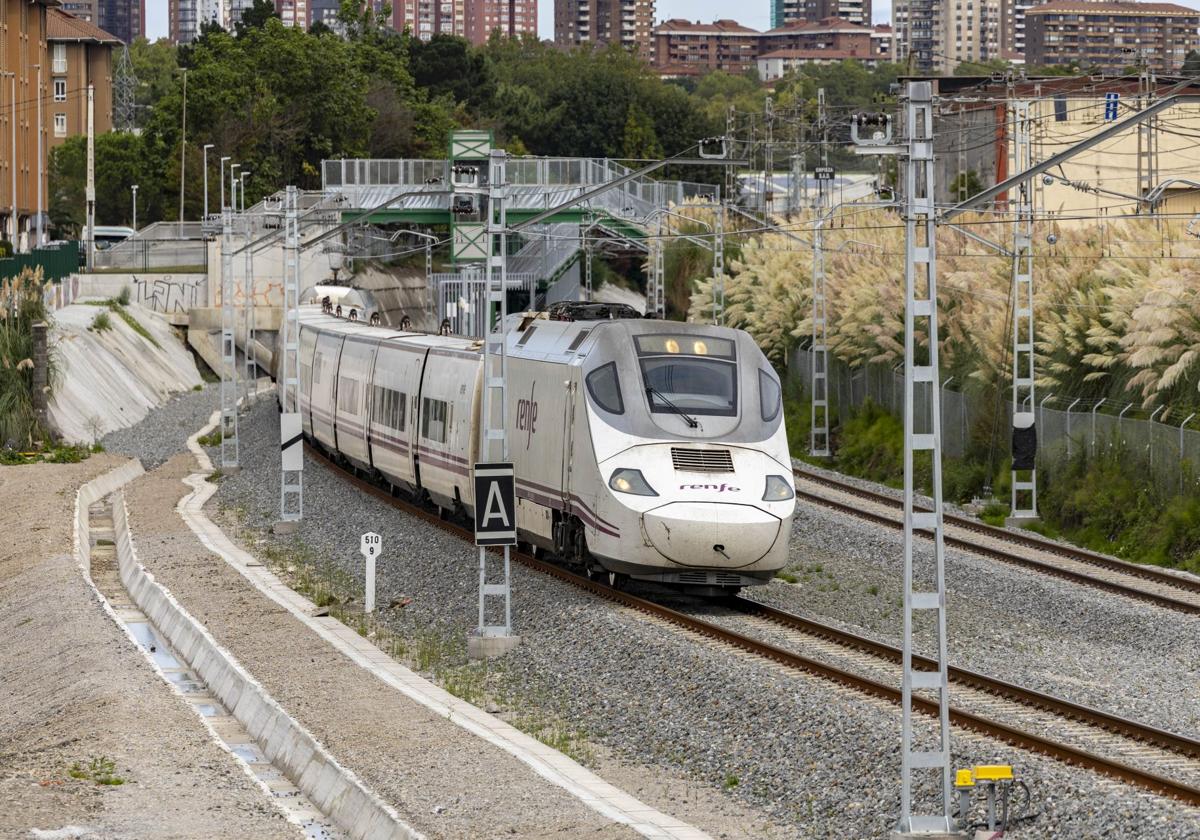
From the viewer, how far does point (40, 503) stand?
35.3 meters

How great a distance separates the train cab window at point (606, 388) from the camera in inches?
819

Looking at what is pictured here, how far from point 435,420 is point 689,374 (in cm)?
912

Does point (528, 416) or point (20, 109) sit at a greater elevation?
point (20, 109)

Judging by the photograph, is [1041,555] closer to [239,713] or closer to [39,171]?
[239,713]

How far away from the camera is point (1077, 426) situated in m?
33.0

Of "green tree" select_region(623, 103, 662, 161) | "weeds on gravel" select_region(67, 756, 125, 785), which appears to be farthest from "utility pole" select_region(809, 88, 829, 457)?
"green tree" select_region(623, 103, 662, 161)

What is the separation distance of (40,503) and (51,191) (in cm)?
10246

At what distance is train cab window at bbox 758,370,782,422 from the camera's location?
68.8ft

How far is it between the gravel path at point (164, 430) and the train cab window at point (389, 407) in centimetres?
1203

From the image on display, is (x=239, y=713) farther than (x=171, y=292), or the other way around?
(x=171, y=292)

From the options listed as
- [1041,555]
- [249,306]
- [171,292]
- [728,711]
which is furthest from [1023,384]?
[171,292]

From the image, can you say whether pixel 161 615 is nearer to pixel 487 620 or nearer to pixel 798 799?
pixel 487 620

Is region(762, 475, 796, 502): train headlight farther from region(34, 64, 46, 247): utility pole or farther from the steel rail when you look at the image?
region(34, 64, 46, 247): utility pole

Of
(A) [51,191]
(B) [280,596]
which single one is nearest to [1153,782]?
(B) [280,596]
